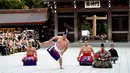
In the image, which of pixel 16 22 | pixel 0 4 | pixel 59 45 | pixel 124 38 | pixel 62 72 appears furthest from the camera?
pixel 0 4

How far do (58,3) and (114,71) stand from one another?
22517mm

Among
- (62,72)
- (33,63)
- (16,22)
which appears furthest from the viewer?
(16,22)

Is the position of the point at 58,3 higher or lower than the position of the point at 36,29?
higher

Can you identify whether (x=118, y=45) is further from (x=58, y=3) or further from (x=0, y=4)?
(x=0, y=4)

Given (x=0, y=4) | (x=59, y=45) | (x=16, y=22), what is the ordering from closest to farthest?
(x=59, y=45) → (x=16, y=22) → (x=0, y=4)

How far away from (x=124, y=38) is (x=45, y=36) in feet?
24.6

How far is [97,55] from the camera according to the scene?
15484 mm

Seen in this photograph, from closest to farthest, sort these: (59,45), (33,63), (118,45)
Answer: (59,45) < (33,63) < (118,45)

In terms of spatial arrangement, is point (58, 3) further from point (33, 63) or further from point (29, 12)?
point (33, 63)

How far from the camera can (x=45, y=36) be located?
37594 mm

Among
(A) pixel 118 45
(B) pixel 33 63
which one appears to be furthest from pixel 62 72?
(A) pixel 118 45

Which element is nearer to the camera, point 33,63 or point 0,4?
point 33,63

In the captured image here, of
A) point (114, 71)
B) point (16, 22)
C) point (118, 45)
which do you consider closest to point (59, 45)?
point (114, 71)

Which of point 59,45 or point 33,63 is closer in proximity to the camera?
point 59,45
